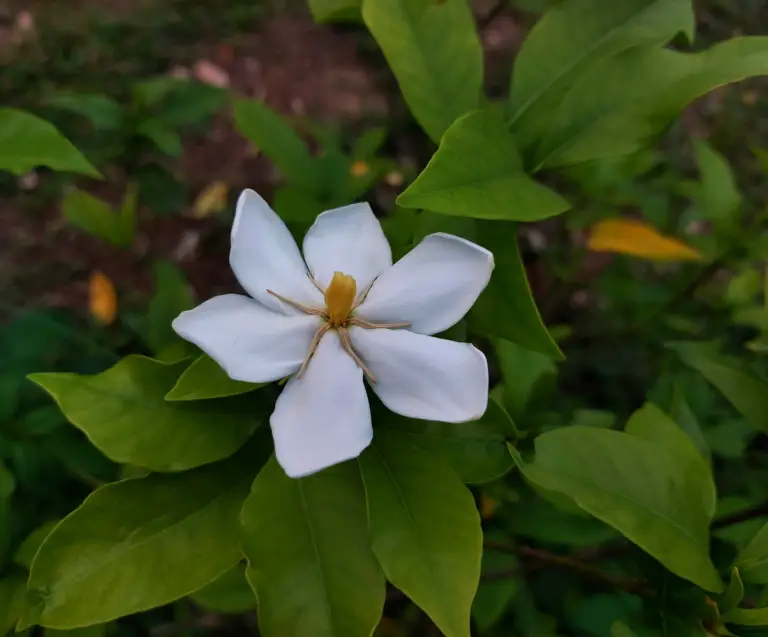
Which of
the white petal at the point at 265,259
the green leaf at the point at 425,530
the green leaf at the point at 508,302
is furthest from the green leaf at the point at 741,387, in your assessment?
the white petal at the point at 265,259

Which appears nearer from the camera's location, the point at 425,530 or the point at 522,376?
the point at 425,530

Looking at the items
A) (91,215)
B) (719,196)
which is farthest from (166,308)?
(719,196)

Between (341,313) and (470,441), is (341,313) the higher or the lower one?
the higher one

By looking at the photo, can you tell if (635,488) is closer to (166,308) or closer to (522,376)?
(522,376)

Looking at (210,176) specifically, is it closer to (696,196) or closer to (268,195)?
(268,195)

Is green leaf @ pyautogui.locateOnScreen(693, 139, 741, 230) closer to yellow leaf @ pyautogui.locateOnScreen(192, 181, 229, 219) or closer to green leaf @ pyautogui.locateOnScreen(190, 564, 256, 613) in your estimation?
green leaf @ pyautogui.locateOnScreen(190, 564, 256, 613)

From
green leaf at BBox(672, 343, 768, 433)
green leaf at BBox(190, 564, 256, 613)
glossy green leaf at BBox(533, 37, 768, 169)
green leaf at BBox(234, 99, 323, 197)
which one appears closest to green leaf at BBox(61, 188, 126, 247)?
green leaf at BBox(234, 99, 323, 197)
